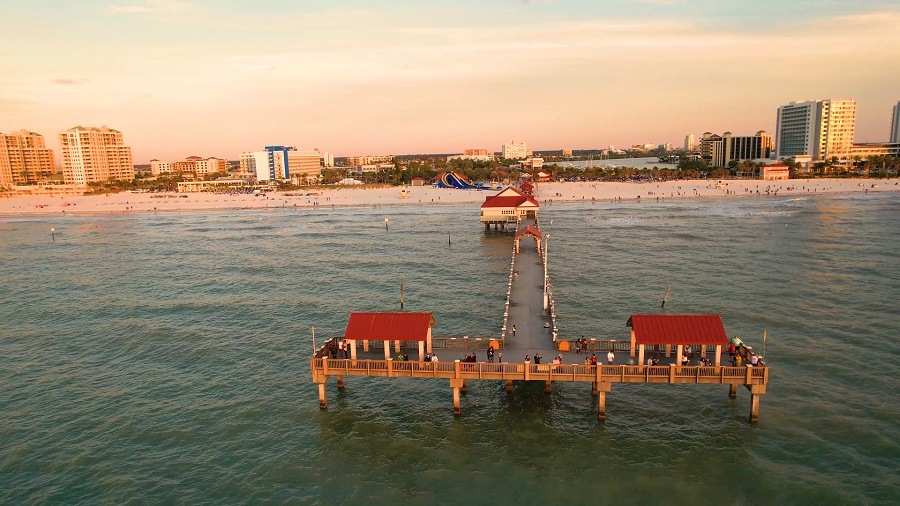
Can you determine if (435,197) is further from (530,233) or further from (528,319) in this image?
(528,319)

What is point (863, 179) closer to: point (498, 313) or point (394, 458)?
point (498, 313)

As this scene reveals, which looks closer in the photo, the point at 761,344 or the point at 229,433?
the point at 229,433

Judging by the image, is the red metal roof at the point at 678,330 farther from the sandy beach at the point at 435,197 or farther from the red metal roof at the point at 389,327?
the sandy beach at the point at 435,197

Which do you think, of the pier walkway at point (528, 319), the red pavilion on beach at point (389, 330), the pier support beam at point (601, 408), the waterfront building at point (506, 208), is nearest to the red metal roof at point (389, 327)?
the red pavilion on beach at point (389, 330)

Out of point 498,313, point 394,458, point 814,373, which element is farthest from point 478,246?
point 394,458

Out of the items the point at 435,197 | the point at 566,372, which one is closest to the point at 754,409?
the point at 566,372

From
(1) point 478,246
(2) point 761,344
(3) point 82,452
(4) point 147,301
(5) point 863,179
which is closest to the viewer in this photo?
(3) point 82,452

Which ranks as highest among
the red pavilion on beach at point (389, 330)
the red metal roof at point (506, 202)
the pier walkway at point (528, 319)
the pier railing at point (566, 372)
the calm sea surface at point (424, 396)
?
the red metal roof at point (506, 202)
